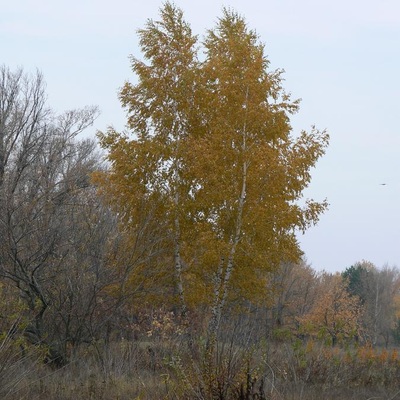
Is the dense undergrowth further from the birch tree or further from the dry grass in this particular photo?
the birch tree

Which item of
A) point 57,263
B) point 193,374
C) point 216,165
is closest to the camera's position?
point 193,374

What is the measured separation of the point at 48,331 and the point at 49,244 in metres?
1.56

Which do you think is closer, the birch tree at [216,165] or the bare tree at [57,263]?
the bare tree at [57,263]

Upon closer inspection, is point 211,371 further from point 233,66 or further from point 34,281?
point 233,66

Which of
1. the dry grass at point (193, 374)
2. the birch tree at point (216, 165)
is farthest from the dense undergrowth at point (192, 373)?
the birch tree at point (216, 165)

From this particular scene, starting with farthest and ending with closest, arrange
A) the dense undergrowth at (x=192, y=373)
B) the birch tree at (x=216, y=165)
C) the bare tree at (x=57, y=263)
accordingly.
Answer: the birch tree at (x=216, y=165) → the bare tree at (x=57, y=263) → the dense undergrowth at (x=192, y=373)

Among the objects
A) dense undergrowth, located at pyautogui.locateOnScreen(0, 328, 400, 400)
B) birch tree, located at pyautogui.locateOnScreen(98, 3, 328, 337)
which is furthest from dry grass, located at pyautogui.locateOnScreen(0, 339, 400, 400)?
birch tree, located at pyautogui.locateOnScreen(98, 3, 328, 337)

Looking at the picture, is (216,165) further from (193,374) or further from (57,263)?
(193,374)

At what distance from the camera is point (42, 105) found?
85.7 ft

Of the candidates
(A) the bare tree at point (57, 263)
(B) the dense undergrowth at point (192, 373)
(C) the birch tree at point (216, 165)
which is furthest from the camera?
(C) the birch tree at point (216, 165)

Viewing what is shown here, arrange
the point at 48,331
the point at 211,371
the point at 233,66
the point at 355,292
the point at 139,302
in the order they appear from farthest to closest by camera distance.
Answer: the point at 355,292 → the point at 233,66 → the point at 139,302 → the point at 48,331 → the point at 211,371

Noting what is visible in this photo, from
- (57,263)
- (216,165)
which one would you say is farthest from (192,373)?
(216,165)

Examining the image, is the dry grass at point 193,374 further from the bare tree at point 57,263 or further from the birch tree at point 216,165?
the birch tree at point 216,165

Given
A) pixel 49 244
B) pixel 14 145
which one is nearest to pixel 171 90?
pixel 49 244
